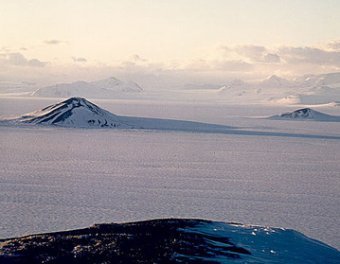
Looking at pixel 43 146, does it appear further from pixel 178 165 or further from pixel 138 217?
pixel 138 217

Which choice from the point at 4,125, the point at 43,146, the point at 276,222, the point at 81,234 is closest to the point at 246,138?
the point at 43,146

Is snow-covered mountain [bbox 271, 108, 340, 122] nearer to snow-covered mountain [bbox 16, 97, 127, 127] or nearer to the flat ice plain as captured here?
snow-covered mountain [bbox 16, 97, 127, 127]

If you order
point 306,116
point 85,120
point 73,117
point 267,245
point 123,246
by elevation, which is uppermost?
point 306,116

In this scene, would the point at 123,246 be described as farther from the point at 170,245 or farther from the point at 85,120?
the point at 85,120

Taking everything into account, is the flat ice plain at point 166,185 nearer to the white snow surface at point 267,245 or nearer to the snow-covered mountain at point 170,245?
the white snow surface at point 267,245

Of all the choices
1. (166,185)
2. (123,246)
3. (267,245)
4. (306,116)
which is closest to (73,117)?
(166,185)

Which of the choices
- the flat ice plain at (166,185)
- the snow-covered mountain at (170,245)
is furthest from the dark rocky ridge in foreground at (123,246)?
the flat ice plain at (166,185)

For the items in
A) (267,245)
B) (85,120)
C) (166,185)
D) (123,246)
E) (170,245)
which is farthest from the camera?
(85,120)
